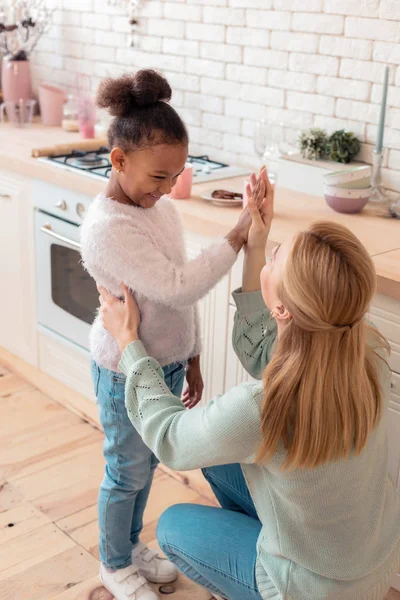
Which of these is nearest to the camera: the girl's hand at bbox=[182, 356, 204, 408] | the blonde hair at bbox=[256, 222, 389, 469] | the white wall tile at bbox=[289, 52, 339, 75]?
the blonde hair at bbox=[256, 222, 389, 469]

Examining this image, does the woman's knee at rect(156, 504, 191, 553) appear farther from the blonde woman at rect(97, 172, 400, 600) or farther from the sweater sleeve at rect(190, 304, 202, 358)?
the sweater sleeve at rect(190, 304, 202, 358)

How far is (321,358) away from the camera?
1.29 m

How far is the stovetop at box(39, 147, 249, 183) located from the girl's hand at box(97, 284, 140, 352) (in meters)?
1.00

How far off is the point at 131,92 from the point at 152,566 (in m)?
1.30

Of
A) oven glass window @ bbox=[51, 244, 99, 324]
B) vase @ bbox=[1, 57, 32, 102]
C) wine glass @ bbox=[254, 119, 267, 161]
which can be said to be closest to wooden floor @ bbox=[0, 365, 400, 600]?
oven glass window @ bbox=[51, 244, 99, 324]

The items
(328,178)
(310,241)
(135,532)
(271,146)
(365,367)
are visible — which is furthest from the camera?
(271,146)

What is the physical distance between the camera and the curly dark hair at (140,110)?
1.63 m

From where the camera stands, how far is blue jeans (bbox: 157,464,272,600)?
1.59 m

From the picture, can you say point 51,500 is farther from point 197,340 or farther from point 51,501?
point 197,340

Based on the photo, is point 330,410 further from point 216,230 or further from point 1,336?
point 1,336

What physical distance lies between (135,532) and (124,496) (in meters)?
0.26

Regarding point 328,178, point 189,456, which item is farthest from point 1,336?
point 189,456

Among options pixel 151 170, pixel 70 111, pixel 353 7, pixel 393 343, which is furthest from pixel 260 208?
pixel 70 111

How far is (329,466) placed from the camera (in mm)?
1348
